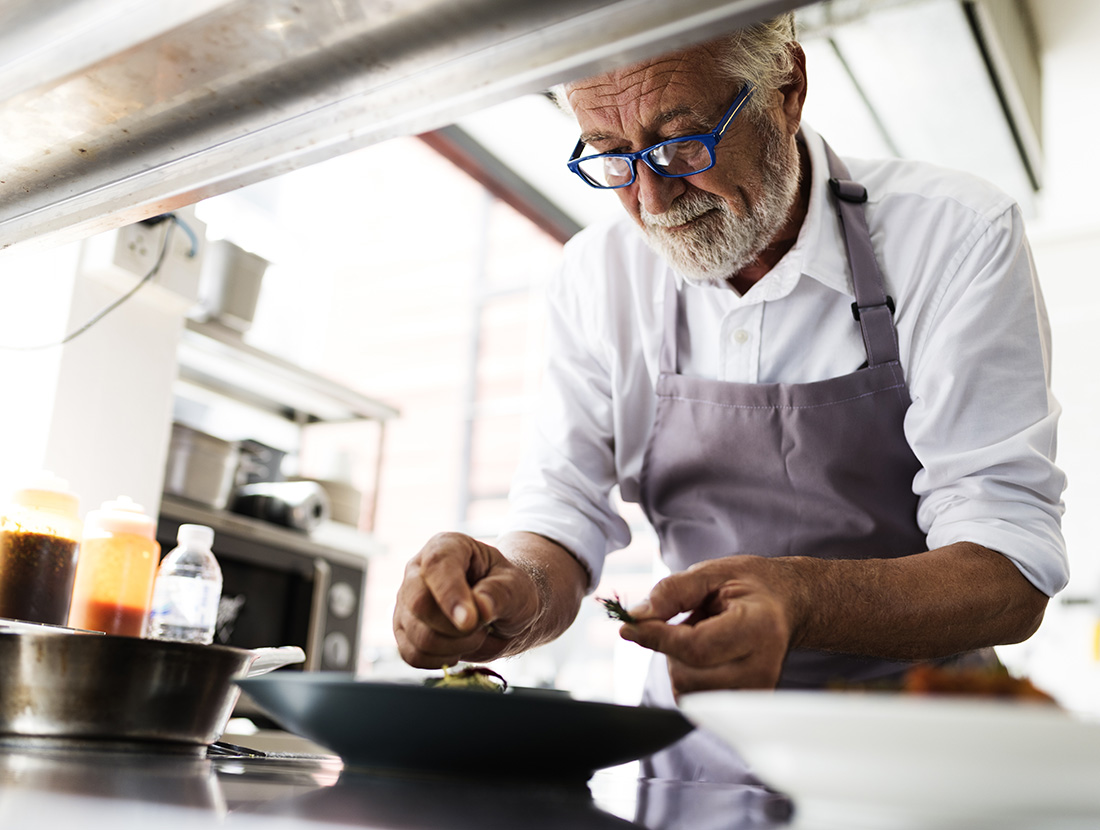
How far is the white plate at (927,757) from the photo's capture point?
0.46m

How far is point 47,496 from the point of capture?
4.91ft

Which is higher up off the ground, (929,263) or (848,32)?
(848,32)

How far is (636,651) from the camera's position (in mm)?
4184

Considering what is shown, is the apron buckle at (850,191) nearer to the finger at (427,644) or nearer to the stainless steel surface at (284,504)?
the finger at (427,644)

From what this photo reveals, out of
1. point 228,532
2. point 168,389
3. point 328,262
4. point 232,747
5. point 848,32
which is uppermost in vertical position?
point 848,32

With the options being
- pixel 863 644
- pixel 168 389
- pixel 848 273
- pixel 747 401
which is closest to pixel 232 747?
pixel 863 644

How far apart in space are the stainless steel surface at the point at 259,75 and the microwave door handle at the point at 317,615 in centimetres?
211

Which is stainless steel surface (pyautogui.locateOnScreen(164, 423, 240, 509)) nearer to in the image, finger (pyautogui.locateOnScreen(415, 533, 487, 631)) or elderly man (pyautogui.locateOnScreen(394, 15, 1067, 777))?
elderly man (pyautogui.locateOnScreen(394, 15, 1067, 777))

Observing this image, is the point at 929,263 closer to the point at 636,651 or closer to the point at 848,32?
the point at 848,32

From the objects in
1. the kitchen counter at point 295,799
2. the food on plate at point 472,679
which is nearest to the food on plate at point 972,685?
the kitchen counter at point 295,799

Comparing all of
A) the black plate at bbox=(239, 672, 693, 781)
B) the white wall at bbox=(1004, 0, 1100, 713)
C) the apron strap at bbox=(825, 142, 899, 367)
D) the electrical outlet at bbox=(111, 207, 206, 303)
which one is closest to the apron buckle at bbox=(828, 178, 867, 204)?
the apron strap at bbox=(825, 142, 899, 367)

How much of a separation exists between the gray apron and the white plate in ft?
2.72

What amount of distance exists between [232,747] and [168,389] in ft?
5.29

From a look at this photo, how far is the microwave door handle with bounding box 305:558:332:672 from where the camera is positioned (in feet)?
9.57
